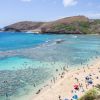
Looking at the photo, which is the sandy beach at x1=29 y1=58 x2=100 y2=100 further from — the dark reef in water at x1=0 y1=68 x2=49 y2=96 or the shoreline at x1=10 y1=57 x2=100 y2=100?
the dark reef in water at x1=0 y1=68 x2=49 y2=96

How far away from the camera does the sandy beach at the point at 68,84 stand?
37.6 meters

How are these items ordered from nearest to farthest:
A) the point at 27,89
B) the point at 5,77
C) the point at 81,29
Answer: the point at 27,89, the point at 5,77, the point at 81,29

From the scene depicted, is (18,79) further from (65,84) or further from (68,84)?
(68,84)

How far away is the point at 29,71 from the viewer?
174ft

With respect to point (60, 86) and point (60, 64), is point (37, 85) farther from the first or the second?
point (60, 64)

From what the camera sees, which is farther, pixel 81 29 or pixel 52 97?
pixel 81 29

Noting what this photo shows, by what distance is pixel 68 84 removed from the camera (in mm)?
43031

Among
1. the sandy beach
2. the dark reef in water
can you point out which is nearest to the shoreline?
the sandy beach

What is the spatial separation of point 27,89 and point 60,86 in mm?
5010

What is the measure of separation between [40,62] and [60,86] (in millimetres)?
21653

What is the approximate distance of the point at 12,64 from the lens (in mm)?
61594

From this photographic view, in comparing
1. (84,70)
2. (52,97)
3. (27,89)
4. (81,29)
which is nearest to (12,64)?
(84,70)

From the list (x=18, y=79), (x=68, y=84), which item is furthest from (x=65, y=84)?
(x=18, y=79)

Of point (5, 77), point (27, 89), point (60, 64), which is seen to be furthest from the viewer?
point (60, 64)
